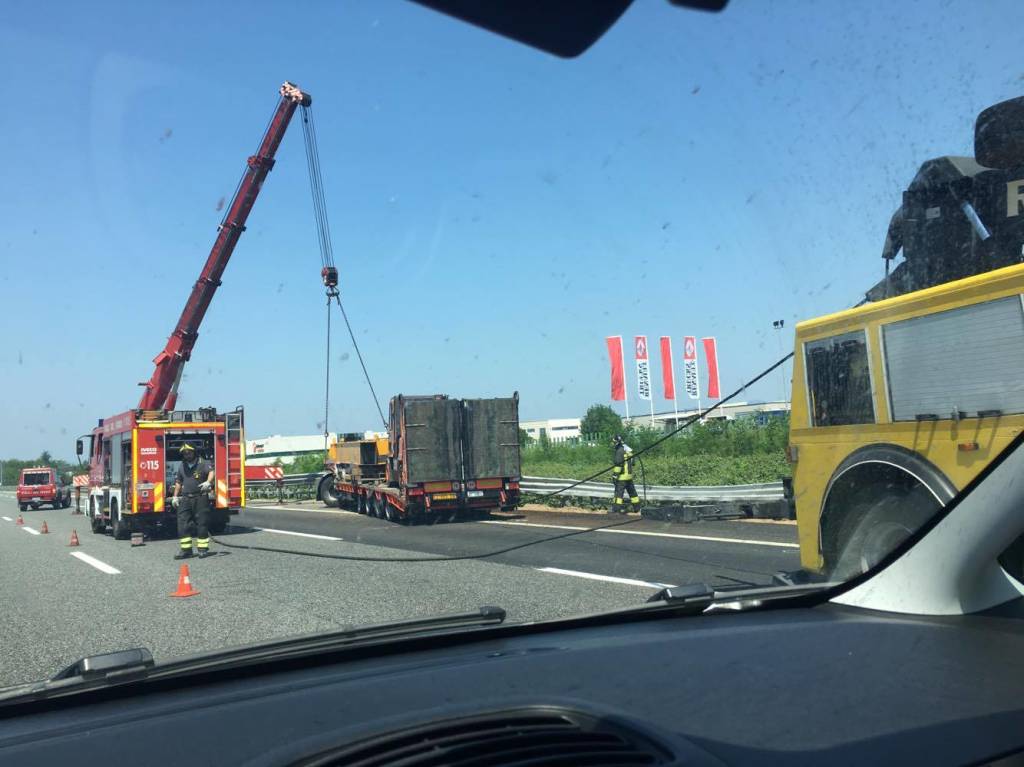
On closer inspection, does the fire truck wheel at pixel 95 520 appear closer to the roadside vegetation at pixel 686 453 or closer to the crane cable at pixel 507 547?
the crane cable at pixel 507 547

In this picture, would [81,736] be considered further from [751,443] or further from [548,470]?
[548,470]

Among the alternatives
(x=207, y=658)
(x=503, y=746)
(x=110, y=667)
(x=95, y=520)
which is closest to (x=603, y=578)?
(x=207, y=658)

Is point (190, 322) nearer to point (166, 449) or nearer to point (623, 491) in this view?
point (166, 449)

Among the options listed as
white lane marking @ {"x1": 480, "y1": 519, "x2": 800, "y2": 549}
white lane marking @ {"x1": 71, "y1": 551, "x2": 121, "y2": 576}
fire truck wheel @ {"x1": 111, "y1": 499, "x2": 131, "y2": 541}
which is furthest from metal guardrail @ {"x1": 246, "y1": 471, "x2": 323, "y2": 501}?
white lane marking @ {"x1": 480, "y1": 519, "x2": 800, "y2": 549}

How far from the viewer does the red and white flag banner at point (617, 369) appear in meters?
4.98

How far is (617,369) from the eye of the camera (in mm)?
5094

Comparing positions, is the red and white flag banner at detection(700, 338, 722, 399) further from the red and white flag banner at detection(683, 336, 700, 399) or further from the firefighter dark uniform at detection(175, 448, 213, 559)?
the firefighter dark uniform at detection(175, 448, 213, 559)

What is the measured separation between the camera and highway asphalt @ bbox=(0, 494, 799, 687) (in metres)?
4.95

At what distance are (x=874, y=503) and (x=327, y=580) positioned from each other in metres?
4.02

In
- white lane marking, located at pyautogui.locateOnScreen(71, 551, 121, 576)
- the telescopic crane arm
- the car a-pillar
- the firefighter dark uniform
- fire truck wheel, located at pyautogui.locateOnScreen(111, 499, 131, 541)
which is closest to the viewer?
the car a-pillar

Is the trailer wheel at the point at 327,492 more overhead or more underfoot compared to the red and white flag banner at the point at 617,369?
more underfoot

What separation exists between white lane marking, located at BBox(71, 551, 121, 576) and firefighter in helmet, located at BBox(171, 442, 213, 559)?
696 millimetres

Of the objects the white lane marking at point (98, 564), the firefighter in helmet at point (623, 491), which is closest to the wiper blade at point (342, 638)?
the white lane marking at point (98, 564)

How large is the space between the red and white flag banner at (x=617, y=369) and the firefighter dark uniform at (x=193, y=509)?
5487 mm
